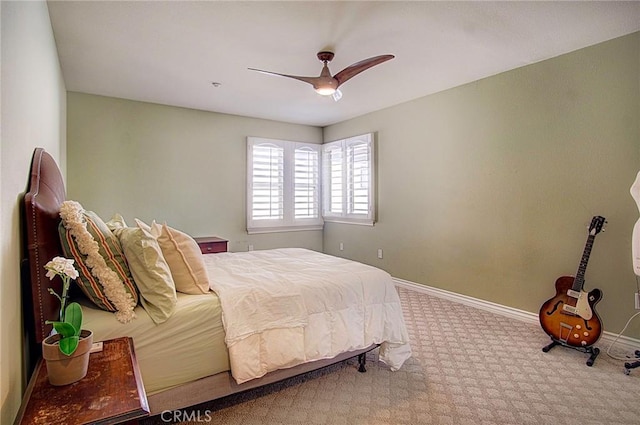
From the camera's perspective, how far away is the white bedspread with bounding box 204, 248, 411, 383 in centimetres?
184

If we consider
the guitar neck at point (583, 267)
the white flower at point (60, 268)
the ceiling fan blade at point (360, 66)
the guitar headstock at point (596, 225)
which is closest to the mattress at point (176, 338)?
the white flower at point (60, 268)

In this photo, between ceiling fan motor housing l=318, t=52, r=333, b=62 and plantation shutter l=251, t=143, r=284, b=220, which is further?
plantation shutter l=251, t=143, r=284, b=220

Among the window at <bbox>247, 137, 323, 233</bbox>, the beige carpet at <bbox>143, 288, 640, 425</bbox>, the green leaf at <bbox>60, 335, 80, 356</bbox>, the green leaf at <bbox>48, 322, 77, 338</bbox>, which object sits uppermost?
the window at <bbox>247, 137, 323, 233</bbox>

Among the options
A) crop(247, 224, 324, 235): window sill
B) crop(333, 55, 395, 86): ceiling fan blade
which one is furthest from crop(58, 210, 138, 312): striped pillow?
crop(247, 224, 324, 235): window sill

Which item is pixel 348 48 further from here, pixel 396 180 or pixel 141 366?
pixel 141 366

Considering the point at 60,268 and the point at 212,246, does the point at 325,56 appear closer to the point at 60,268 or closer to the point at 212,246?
the point at 60,268

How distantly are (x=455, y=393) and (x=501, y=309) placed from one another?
1786 mm

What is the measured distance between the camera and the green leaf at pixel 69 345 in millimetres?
1092

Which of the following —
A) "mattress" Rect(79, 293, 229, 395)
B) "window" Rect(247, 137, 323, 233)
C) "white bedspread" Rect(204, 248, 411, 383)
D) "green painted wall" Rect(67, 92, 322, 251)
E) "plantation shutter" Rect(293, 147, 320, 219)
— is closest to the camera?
"mattress" Rect(79, 293, 229, 395)

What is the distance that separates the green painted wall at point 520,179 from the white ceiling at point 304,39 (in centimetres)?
29

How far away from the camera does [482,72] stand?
3.50m

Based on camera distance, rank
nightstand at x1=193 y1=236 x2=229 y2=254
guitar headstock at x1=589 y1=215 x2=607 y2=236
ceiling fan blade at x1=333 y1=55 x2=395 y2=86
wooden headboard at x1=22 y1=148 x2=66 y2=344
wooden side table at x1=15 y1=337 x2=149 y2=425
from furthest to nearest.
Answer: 1. nightstand at x1=193 y1=236 x2=229 y2=254
2. guitar headstock at x1=589 y1=215 x2=607 y2=236
3. ceiling fan blade at x1=333 y1=55 x2=395 y2=86
4. wooden headboard at x1=22 y1=148 x2=66 y2=344
5. wooden side table at x1=15 y1=337 x2=149 y2=425

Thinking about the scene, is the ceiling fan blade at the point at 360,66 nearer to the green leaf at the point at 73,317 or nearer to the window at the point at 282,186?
the green leaf at the point at 73,317

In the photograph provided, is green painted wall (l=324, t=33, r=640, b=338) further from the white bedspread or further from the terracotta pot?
the terracotta pot
